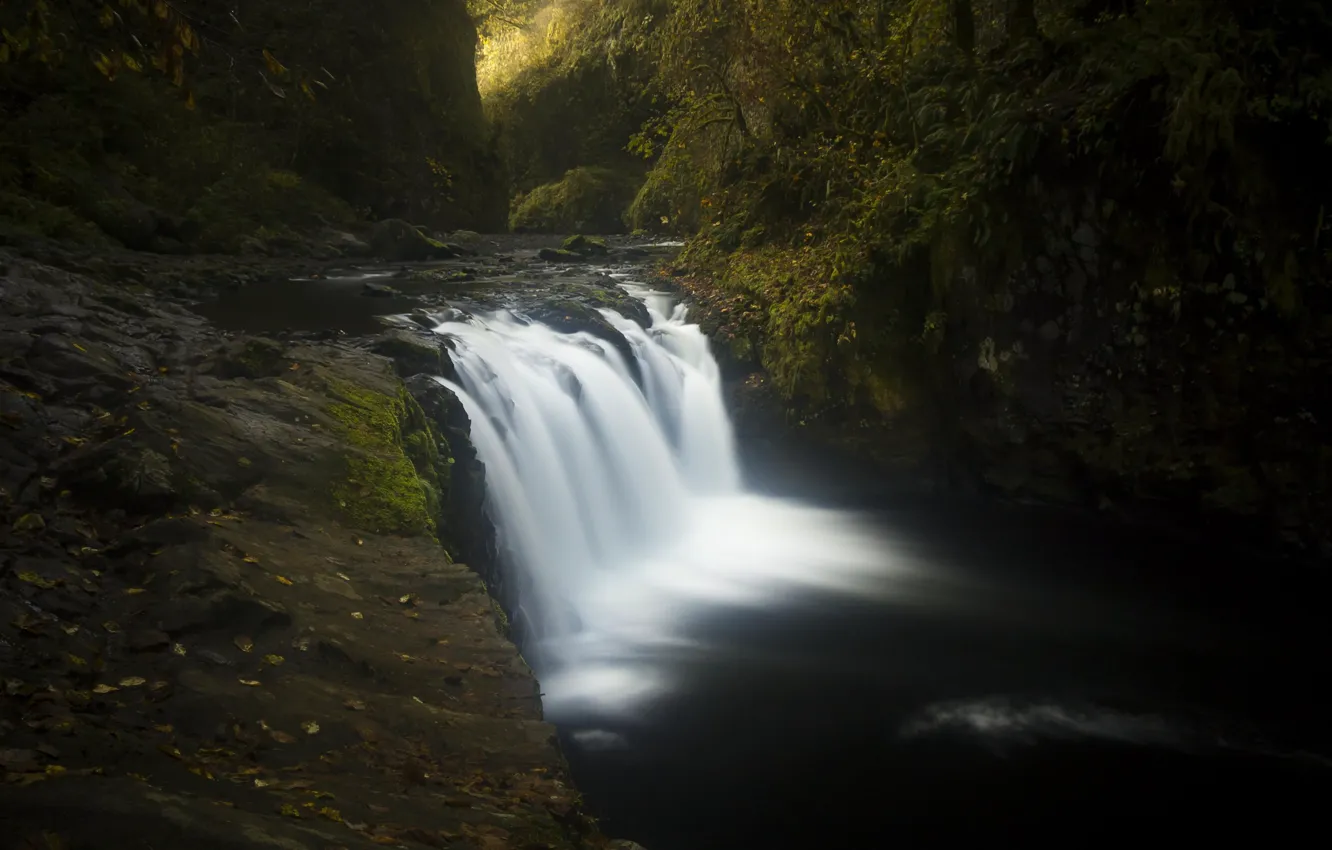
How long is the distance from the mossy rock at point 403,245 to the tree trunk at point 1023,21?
10.7 m

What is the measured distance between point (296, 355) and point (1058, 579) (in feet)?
22.2

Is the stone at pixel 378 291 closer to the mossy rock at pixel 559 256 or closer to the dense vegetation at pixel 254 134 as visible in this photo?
the dense vegetation at pixel 254 134

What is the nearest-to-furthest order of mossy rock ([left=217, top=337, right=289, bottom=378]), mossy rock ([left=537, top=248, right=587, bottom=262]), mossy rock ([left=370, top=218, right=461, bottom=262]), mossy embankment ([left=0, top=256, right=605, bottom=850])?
mossy embankment ([left=0, top=256, right=605, bottom=850]) < mossy rock ([left=217, top=337, right=289, bottom=378]) < mossy rock ([left=370, top=218, right=461, bottom=262]) < mossy rock ([left=537, top=248, right=587, bottom=262])

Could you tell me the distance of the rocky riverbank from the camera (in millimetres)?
2805

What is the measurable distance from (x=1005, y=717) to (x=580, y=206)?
74.2 ft

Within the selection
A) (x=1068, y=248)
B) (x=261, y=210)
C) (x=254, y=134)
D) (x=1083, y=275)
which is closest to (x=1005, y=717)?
(x=1083, y=275)

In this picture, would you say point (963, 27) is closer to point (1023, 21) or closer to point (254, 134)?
point (1023, 21)

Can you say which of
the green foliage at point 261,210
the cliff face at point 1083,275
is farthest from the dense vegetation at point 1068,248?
the green foliage at point 261,210

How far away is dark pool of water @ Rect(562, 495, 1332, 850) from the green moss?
1.85 m

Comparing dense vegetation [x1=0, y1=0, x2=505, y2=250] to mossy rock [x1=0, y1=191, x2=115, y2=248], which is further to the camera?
dense vegetation [x1=0, y1=0, x2=505, y2=250]

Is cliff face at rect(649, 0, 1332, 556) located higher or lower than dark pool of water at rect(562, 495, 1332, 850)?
higher

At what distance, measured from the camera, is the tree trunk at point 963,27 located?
962 cm

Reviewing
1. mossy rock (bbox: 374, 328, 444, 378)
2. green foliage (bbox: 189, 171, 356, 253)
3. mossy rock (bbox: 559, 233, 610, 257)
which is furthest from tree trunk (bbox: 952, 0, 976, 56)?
green foliage (bbox: 189, 171, 356, 253)

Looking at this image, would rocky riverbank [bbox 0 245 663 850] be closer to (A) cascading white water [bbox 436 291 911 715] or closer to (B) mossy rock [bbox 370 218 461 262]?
(A) cascading white water [bbox 436 291 911 715]
